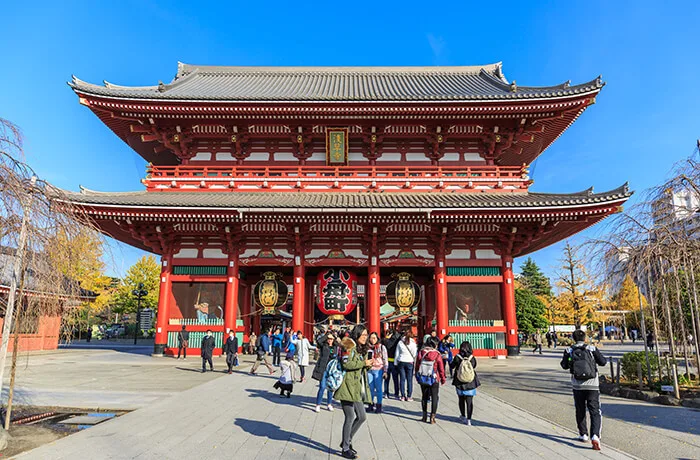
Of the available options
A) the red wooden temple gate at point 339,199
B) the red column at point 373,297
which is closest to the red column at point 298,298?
the red wooden temple gate at point 339,199

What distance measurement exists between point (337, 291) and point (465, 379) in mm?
12146

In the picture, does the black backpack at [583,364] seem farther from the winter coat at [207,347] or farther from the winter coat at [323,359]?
the winter coat at [207,347]

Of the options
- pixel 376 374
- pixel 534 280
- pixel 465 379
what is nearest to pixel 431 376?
pixel 465 379

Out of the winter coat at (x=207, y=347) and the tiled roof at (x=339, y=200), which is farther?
the tiled roof at (x=339, y=200)

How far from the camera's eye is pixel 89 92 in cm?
1794

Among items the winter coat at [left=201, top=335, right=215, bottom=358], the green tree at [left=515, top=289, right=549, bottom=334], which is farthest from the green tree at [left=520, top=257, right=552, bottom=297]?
the winter coat at [left=201, top=335, right=215, bottom=358]

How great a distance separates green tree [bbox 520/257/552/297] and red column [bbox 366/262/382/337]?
44.3m

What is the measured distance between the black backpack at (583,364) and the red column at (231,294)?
1498cm

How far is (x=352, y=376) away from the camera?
6.16m

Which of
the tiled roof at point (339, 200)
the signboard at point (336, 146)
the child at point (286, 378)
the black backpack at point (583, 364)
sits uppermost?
the signboard at point (336, 146)

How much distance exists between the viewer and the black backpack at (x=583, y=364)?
6.70m

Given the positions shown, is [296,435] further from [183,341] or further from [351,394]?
[183,341]

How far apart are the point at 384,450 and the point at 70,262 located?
5992mm

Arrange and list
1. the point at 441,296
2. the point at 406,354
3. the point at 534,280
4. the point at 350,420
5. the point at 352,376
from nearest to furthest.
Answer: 1. the point at 350,420
2. the point at 352,376
3. the point at 406,354
4. the point at 441,296
5. the point at 534,280
